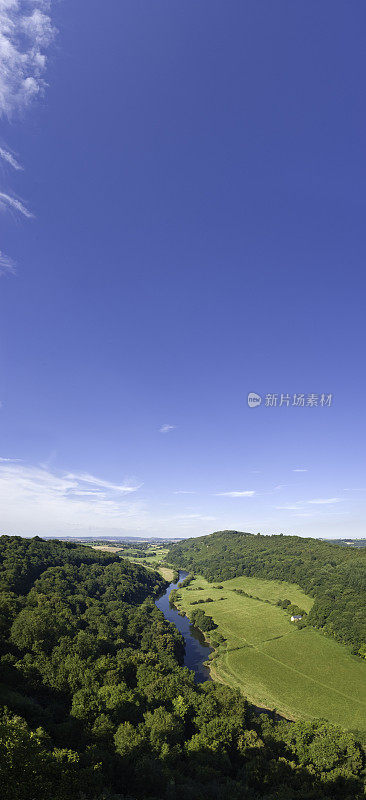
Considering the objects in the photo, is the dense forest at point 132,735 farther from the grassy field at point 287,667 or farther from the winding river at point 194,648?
the grassy field at point 287,667

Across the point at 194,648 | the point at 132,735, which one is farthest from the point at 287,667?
the point at 132,735

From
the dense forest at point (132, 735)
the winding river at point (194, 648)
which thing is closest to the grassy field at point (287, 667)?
the winding river at point (194, 648)

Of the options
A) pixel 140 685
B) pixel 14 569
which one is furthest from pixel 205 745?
pixel 14 569

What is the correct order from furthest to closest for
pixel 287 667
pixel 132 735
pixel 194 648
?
pixel 194 648 → pixel 287 667 → pixel 132 735

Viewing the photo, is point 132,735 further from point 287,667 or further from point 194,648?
point 194,648

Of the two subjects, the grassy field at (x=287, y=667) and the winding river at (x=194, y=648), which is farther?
the winding river at (x=194, y=648)

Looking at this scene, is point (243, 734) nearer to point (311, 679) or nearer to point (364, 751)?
point (364, 751)

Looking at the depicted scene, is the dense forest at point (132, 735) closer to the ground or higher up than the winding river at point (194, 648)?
higher up

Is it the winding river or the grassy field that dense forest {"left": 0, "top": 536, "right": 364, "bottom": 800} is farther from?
the grassy field
